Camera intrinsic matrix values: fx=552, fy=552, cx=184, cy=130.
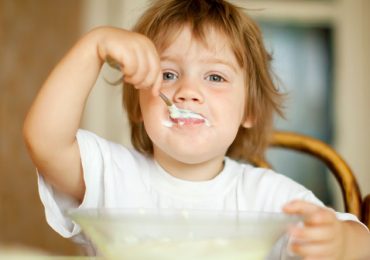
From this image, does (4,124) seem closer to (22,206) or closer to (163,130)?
(22,206)

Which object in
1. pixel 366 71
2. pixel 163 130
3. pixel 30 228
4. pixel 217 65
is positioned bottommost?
pixel 30 228

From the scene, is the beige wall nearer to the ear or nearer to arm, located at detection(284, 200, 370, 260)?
the ear

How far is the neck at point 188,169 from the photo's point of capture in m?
1.03

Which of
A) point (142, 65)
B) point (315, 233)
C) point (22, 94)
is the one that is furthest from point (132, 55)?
point (22, 94)

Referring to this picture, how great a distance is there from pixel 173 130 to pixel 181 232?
0.39m

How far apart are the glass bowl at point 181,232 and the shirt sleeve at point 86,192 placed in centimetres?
33

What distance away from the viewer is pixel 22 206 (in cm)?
201

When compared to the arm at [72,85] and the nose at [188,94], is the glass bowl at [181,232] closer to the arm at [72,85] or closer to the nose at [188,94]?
the arm at [72,85]

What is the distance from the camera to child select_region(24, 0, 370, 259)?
80cm

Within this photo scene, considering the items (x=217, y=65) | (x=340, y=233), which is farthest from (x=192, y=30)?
(x=340, y=233)

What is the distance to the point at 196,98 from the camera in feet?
3.07

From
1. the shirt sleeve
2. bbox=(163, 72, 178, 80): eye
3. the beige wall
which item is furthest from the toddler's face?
the beige wall

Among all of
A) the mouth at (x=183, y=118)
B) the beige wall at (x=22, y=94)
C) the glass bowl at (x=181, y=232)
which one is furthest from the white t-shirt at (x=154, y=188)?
the beige wall at (x=22, y=94)

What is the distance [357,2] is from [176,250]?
3403 millimetres
